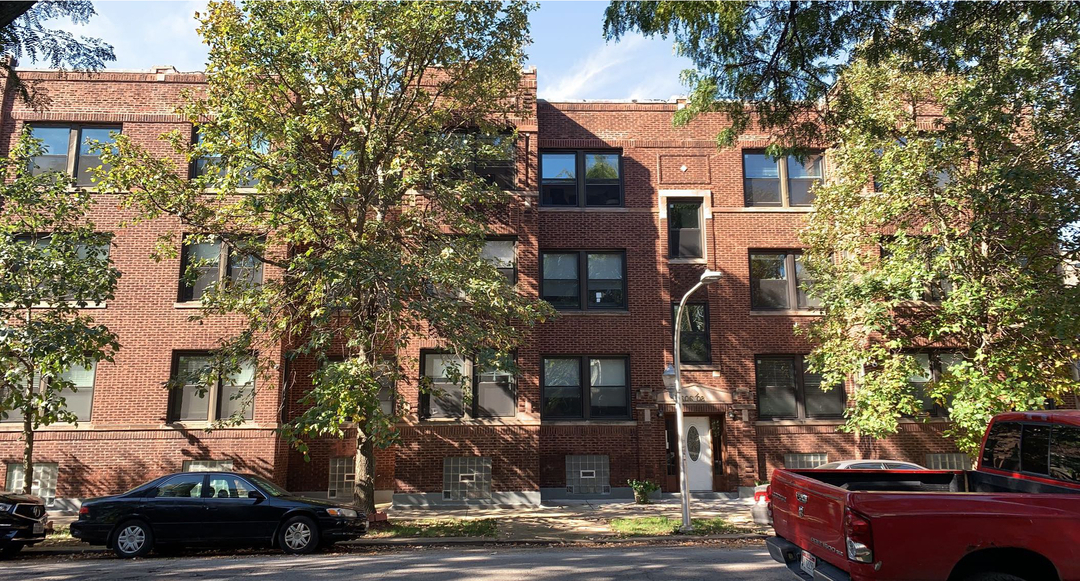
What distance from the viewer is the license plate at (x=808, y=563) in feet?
19.0

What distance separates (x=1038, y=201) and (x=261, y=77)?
51.6 ft

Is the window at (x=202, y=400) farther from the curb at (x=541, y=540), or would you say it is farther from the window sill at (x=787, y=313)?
the window sill at (x=787, y=313)

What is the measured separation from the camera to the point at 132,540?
1094cm

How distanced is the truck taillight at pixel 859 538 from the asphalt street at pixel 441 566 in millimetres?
3177

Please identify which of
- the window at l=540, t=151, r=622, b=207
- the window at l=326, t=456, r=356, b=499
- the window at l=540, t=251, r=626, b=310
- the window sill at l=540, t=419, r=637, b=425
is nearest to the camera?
the window at l=326, t=456, r=356, b=499

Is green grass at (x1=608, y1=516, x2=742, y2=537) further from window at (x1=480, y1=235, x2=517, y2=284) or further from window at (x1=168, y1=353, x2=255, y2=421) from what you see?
window at (x1=168, y1=353, x2=255, y2=421)

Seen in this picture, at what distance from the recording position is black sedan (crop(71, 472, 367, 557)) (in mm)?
10977

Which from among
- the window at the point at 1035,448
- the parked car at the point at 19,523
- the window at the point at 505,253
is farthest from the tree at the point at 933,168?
the parked car at the point at 19,523

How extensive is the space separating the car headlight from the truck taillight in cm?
875

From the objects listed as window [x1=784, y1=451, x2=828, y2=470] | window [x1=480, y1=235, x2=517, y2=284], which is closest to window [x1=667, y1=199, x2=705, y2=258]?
window [x1=480, y1=235, x2=517, y2=284]

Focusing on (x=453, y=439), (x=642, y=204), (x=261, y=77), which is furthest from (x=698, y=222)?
(x=261, y=77)

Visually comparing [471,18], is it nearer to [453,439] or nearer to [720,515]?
[453,439]

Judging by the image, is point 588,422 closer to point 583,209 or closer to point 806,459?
point 583,209

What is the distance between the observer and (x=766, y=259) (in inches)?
784
